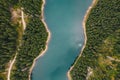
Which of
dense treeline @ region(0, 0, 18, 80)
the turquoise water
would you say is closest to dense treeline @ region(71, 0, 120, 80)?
the turquoise water

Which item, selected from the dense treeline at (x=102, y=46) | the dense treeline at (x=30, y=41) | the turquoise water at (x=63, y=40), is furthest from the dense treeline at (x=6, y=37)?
the dense treeline at (x=102, y=46)

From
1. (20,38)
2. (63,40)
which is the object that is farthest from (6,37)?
(63,40)

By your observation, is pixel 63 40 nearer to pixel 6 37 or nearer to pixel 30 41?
pixel 30 41

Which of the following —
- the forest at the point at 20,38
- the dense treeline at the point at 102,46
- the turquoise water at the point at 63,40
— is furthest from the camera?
the turquoise water at the point at 63,40

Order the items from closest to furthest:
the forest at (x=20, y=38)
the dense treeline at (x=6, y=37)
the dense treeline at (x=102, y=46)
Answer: the dense treeline at (x=102, y=46) → the dense treeline at (x=6, y=37) → the forest at (x=20, y=38)

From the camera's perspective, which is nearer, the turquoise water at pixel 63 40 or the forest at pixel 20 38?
the forest at pixel 20 38

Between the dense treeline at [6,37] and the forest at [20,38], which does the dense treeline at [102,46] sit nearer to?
the forest at [20,38]

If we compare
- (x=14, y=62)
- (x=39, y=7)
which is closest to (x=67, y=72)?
(x=14, y=62)
